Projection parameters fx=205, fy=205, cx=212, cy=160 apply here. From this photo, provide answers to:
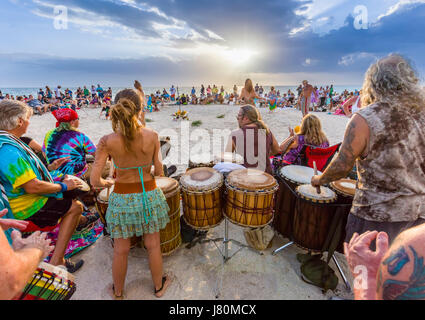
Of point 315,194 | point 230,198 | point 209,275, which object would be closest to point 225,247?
point 209,275

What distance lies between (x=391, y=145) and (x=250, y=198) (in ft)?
4.64

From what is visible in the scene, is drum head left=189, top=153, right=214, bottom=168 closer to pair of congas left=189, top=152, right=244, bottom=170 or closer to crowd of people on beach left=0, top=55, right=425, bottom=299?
pair of congas left=189, top=152, right=244, bottom=170

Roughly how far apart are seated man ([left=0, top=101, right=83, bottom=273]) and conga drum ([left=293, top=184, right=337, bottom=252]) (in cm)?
294

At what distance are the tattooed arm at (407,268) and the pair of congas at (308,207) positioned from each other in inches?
63.2

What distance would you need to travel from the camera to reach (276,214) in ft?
10.1

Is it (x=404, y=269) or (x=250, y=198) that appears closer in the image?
(x=404, y=269)

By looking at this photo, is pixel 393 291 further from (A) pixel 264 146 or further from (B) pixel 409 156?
(A) pixel 264 146

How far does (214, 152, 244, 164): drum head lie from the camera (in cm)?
342

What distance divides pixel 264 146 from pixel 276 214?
1.09m

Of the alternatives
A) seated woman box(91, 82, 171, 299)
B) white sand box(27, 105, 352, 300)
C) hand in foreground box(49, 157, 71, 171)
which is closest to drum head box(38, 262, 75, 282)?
seated woman box(91, 82, 171, 299)

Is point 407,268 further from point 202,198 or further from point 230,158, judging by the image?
point 230,158

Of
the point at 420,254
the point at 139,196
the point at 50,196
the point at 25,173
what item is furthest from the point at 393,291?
the point at 50,196

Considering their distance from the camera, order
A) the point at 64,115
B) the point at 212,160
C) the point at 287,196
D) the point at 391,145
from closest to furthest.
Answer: the point at 391,145 → the point at 287,196 → the point at 64,115 → the point at 212,160

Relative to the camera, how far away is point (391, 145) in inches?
63.9
